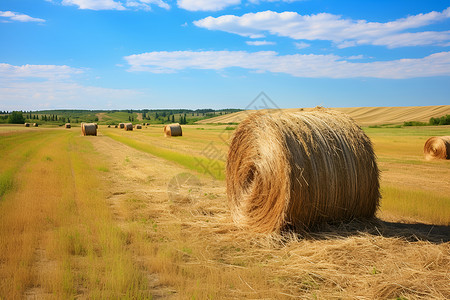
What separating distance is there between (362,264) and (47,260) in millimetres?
4509

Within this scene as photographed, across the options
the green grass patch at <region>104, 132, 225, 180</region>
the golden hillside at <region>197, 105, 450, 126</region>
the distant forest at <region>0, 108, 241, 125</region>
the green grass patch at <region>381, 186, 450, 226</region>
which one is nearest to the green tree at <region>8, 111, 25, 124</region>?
the distant forest at <region>0, 108, 241, 125</region>

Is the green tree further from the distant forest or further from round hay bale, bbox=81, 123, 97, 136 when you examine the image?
round hay bale, bbox=81, 123, 97, 136

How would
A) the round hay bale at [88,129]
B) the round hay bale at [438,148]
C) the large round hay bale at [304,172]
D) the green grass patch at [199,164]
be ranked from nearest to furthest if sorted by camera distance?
the large round hay bale at [304,172], the green grass patch at [199,164], the round hay bale at [438,148], the round hay bale at [88,129]

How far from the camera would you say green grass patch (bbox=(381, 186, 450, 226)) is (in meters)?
7.34

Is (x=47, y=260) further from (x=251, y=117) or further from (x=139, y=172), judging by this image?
(x=139, y=172)

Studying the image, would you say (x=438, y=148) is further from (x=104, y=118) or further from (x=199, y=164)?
(x=104, y=118)

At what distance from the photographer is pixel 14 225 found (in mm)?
6410

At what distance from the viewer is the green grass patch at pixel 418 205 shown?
7345mm

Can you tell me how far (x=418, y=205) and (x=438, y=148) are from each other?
1095 centimetres

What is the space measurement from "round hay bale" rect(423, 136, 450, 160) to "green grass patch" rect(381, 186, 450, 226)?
9.09 m

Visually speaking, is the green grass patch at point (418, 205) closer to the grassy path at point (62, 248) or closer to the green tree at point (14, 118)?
the grassy path at point (62, 248)

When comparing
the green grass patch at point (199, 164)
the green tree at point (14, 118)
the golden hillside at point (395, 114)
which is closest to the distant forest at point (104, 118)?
the green tree at point (14, 118)

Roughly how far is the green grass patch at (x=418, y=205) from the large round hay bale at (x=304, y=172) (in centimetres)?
140

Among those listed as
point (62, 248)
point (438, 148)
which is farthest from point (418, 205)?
point (438, 148)
